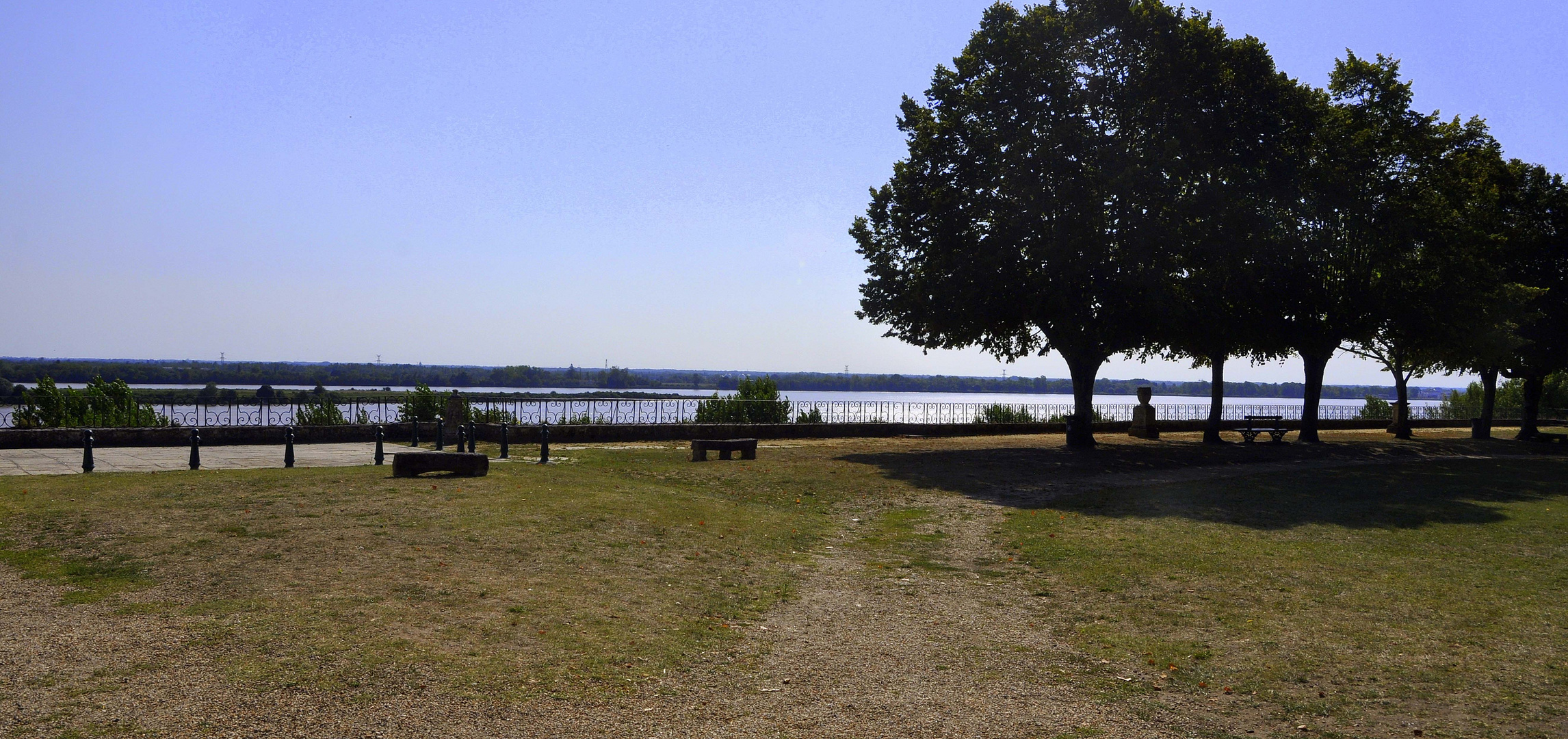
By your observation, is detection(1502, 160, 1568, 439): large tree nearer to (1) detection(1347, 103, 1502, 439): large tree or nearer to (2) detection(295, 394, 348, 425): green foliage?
(1) detection(1347, 103, 1502, 439): large tree

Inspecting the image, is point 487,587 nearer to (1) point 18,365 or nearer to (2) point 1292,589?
(2) point 1292,589

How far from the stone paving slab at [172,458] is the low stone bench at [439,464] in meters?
1.74

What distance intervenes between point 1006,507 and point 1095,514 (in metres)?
1.50

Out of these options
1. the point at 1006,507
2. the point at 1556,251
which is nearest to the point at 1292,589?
the point at 1006,507

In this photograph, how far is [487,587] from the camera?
8.49m

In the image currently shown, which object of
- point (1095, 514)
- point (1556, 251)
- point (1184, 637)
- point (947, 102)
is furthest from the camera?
point (1556, 251)

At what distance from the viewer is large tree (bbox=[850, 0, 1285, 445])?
25.4 m

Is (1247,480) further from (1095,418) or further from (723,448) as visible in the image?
(1095,418)

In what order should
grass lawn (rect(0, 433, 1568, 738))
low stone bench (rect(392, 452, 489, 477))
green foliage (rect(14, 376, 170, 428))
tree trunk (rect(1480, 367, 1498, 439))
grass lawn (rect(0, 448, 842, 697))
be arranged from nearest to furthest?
grass lawn (rect(0, 433, 1568, 738))
grass lawn (rect(0, 448, 842, 697))
low stone bench (rect(392, 452, 489, 477))
green foliage (rect(14, 376, 170, 428))
tree trunk (rect(1480, 367, 1498, 439))

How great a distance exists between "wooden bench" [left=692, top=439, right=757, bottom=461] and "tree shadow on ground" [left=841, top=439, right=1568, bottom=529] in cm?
256

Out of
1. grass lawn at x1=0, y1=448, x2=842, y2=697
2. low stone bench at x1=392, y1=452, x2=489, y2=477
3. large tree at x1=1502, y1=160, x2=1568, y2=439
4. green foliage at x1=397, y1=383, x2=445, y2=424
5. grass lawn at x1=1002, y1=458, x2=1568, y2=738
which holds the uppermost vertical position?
large tree at x1=1502, y1=160, x2=1568, y2=439

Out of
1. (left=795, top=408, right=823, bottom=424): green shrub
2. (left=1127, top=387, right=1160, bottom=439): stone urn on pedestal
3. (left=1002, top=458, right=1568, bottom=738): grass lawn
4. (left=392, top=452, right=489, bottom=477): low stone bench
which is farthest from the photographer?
(left=1127, top=387, right=1160, bottom=439): stone urn on pedestal

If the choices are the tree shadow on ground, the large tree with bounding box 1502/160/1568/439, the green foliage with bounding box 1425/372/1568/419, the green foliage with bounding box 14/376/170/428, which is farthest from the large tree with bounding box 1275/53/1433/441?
the green foliage with bounding box 14/376/170/428

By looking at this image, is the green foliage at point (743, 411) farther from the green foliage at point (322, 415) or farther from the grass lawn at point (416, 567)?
the grass lawn at point (416, 567)
